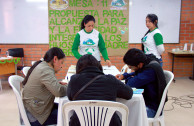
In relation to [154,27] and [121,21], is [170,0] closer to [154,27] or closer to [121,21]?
[121,21]

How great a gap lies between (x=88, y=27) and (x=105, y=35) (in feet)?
6.68

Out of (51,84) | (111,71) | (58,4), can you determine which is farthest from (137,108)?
(58,4)

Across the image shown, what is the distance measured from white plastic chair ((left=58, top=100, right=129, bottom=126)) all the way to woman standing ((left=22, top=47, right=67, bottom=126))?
381 mm

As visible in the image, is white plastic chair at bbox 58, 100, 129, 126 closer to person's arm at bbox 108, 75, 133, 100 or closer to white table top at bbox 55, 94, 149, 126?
person's arm at bbox 108, 75, 133, 100

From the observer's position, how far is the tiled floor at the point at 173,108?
2707 millimetres

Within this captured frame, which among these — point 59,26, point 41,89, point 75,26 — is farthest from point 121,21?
point 41,89

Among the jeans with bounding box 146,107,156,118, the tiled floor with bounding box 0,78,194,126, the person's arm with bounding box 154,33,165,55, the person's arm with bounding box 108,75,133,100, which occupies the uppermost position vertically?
the person's arm with bounding box 154,33,165,55

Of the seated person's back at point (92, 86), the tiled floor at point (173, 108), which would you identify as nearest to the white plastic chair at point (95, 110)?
the seated person's back at point (92, 86)

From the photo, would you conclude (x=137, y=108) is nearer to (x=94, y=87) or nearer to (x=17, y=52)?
(x=94, y=87)

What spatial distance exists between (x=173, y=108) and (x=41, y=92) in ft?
7.83

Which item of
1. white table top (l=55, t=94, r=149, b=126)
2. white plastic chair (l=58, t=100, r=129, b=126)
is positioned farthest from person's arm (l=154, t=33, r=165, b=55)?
white plastic chair (l=58, t=100, r=129, b=126)

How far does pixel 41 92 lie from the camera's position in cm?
161

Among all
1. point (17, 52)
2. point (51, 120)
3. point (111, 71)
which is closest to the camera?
point (51, 120)

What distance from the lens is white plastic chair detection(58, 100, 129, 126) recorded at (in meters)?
1.15
